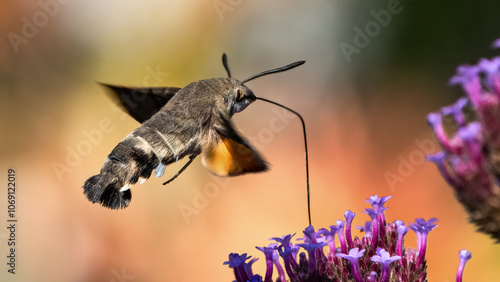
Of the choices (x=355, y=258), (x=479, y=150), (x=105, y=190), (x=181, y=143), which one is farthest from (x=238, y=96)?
(x=479, y=150)

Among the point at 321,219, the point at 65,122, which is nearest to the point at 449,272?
the point at 321,219

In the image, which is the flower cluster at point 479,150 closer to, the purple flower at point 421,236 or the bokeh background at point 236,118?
the purple flower at point 421,236

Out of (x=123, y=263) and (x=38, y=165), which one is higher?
(x=38, y=165)

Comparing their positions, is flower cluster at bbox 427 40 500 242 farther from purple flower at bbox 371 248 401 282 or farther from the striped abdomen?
the striped abdomen

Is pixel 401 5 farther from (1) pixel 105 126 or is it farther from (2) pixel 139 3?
(1) pixel 105 126

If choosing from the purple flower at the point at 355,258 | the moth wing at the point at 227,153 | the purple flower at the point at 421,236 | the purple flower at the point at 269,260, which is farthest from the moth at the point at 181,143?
the purple flower at the point at 421,236

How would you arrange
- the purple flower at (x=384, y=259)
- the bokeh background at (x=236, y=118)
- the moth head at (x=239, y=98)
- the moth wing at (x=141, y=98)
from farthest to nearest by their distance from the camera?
1. the bokeh background at (x=236, y=118)
2. the moth wing at (x=141, y=98)
3. the moth head at (x=239, y=98)
4. the purple flower at (x=384, y=259)

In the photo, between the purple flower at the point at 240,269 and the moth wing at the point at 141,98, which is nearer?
the purple flower at the point at 240,269
